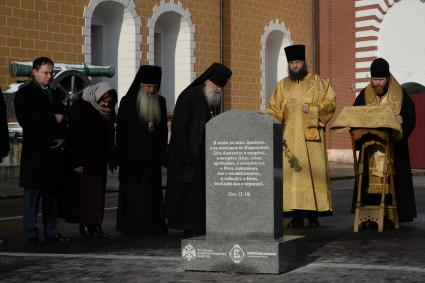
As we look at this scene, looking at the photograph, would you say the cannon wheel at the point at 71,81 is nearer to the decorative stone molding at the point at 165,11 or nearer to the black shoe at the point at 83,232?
the decorative stone molding at the point at 165,11

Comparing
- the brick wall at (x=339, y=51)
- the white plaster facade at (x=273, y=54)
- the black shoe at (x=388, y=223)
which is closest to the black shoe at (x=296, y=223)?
the black shoe at (x=388, y=223)

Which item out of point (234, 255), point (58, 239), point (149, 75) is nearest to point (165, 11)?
point (149, 75)

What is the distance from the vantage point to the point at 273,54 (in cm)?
3139

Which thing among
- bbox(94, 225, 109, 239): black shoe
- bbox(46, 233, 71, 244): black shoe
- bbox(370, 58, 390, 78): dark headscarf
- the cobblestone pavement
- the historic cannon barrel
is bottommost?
the cobblestone pavement

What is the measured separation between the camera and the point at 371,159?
36.5ft

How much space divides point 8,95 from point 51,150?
415 inches

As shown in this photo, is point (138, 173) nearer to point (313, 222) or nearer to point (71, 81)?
point (313, 222)

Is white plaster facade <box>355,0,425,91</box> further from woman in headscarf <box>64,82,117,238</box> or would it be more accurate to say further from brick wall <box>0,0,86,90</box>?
woman in headscarf <box>64,82,117,238</box>

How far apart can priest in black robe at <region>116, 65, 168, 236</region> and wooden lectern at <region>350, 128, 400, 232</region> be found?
2.18 meters

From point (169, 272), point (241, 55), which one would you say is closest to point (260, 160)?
point (169, 272)

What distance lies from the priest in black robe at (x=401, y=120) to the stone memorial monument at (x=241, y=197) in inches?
147

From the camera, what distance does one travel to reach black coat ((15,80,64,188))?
9.90 metres

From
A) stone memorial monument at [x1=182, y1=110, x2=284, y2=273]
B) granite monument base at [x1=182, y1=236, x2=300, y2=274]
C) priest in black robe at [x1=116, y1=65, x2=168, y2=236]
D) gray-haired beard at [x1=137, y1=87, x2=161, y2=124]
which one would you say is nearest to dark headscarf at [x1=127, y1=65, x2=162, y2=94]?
priest in black robe at [x1=116, y1=65, x2=168, y2=236]

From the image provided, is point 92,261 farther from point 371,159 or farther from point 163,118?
point 371,159
